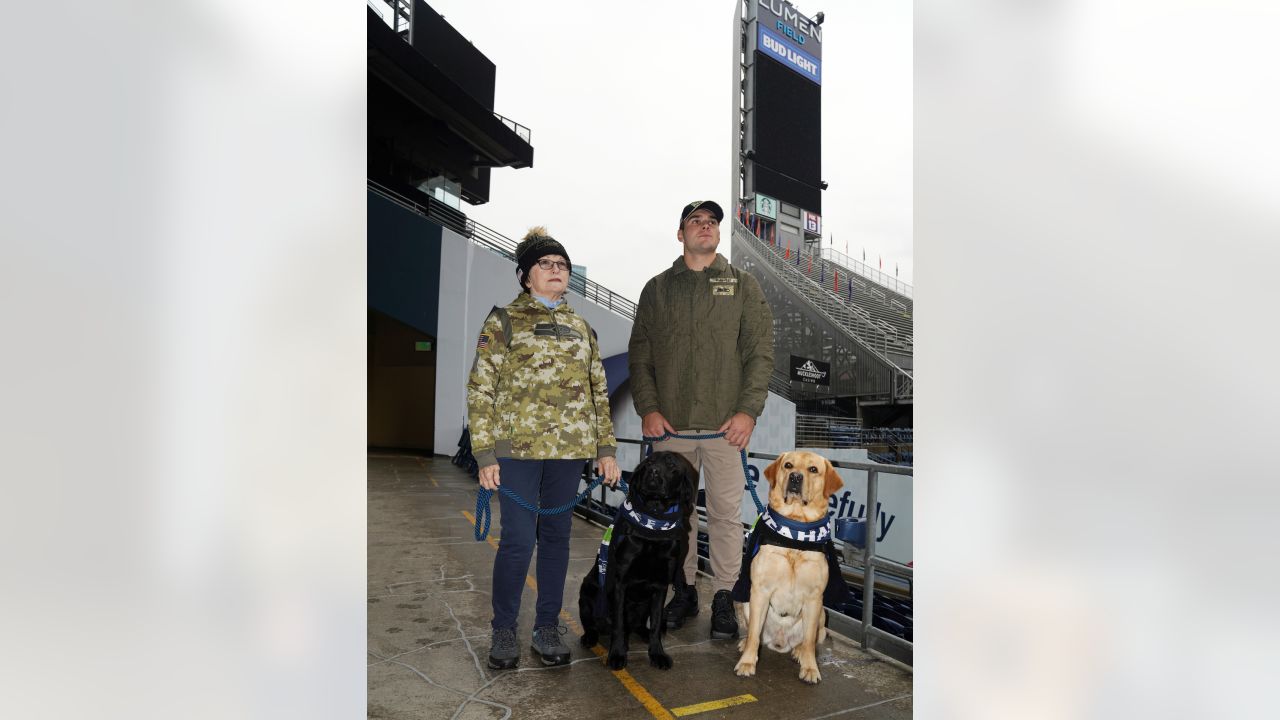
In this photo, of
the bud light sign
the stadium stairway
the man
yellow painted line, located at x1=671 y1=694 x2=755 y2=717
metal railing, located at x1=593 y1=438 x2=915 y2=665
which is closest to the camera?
yellow painted line, located at x1=671 y1=694 x2=755 y2=717

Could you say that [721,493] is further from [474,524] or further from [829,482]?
[474,524]

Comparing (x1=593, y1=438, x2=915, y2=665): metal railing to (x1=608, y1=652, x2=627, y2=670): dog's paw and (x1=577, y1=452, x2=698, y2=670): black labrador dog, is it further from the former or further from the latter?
(x1=608, y1=652, x2=627, y2=670): dog's paw

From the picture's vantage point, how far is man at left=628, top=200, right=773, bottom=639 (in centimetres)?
346

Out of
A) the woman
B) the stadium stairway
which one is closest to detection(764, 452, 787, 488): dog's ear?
the woman

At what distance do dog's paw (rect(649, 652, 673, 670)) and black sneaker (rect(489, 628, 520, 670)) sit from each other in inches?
25.0

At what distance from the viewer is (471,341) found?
1596cm

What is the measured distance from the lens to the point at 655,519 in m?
2.95

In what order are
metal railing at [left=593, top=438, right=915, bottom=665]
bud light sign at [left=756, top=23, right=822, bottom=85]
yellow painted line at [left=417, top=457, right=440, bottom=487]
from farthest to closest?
1. bud light sign at [left=756, top=23, right=822, bottom=85]
2. yellow painted line at [left=417, top=457, right=440, bottom=487]
3. metal railing at [left=593, top=438, right=915, bottom=665]

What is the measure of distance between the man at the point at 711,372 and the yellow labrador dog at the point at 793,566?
479 mm

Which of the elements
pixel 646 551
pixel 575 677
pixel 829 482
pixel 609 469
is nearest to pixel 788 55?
pixel 829 482
